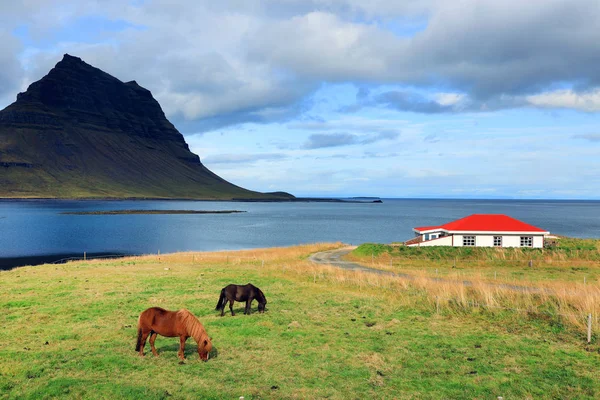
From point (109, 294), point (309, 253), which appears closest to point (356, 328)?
point (109, 294)

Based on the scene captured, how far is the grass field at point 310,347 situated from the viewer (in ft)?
40.4

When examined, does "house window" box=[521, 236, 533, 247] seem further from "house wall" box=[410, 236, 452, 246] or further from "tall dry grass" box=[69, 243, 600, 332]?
"tall dry grass" box=[69, 243, 600, 332]

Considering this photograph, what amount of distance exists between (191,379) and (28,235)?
116469mm

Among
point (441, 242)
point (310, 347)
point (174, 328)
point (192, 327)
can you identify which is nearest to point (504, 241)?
point (441, 242)

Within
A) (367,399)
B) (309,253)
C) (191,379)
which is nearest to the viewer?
(367,399)

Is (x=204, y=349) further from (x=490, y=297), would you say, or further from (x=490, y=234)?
(x=490, y=234)

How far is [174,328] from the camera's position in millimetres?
14500

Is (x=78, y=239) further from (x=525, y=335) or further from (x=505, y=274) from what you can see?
(x=525, y=335)

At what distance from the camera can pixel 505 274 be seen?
39719 mm

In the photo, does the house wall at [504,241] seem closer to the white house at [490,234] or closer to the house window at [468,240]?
the white house at [490,234]

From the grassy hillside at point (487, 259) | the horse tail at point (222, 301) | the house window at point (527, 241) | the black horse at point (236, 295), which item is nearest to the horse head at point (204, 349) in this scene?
the black horse at point (236, 295)

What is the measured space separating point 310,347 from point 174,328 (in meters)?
4.94

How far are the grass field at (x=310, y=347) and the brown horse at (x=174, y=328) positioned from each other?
1.59ft

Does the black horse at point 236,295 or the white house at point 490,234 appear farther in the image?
the white house at point 490,234
